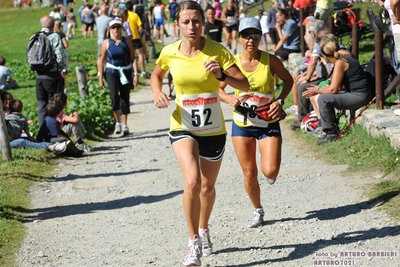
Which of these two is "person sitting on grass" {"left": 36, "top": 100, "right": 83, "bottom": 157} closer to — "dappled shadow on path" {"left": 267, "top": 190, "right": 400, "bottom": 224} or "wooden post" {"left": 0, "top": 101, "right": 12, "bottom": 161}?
"wooden post" {"left": 0, "top": 101, "right": 12, "bottom": 161}

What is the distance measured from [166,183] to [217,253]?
329 cm

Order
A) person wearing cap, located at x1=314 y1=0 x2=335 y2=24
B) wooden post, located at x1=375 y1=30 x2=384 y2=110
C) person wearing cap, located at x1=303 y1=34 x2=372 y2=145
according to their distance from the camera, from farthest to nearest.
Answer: person wearing cap, located at x1=314 y1=0 x2=335 y2=24
person wearing cap, located at x1=303 y1=34 x2=372 y2=145
wooden post, located at x1=375 y1=30 x2=384 y2=110

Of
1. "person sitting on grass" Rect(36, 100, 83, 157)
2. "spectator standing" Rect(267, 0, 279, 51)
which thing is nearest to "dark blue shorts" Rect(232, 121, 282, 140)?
"person sitting on grass" Rect(36, 100, 83, 157)

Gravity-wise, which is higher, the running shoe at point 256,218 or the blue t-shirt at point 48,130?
the running shoe at point 256,218

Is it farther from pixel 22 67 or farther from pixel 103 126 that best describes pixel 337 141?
pixel 22 67

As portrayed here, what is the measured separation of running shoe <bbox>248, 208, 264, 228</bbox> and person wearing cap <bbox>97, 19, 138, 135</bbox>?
662 cm

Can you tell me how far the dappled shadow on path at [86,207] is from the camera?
8867 millimetres

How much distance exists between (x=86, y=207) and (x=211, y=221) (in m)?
1.77

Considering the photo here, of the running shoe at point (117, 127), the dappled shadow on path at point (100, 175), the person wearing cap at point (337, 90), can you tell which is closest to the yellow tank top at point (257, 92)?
the dappled shadow on path at point (100, 175)

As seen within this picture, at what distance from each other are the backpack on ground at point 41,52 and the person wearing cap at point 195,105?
6.50m

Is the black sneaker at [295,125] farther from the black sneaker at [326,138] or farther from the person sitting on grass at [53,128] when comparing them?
the person sitting on grass at [53,128]

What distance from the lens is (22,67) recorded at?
29.6m

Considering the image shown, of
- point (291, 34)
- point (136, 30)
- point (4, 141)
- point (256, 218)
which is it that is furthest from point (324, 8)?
point (256, 218)

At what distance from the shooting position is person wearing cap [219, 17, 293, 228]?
749 cm
